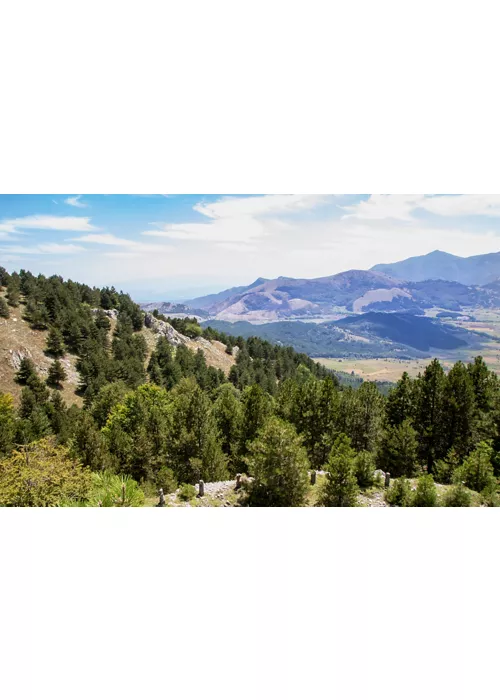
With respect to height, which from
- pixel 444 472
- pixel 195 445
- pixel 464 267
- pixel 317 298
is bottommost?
pixel 444 472

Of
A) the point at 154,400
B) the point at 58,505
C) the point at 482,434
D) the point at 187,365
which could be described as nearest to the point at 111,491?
the point at 58,505

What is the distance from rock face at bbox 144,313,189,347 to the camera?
186 ft

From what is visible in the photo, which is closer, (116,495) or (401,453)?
(116,495)

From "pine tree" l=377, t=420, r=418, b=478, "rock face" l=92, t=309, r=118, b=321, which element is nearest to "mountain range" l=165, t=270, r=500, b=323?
"rock face" l=92, t=309, r=118, b=321

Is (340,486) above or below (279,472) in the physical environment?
below

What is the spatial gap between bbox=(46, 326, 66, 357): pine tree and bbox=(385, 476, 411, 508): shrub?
135ft

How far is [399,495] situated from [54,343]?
137 ft

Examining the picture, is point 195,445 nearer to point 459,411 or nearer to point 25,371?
point 459,411

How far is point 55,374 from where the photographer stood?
39.2 metres

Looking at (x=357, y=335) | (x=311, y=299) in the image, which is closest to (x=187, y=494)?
(x=311, y=299)

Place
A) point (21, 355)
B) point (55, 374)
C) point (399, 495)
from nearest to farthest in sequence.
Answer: point (399, 495)
point (21, 355)
point (55, 374)

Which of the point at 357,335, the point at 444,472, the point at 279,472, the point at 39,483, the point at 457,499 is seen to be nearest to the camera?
the point at 39,483

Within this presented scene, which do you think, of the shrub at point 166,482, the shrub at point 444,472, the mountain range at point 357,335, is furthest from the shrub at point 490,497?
the mountain range at point 357,335

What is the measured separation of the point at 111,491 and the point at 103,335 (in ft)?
135
